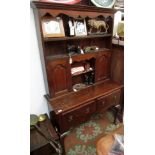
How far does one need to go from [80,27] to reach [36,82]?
88cm

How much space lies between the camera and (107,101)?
6.32 ft

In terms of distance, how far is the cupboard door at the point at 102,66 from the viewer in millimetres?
1946

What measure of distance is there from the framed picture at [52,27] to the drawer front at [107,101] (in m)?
0.96

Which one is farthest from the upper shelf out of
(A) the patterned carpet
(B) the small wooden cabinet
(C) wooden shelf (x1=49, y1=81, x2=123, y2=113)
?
(A) the patterned carpet

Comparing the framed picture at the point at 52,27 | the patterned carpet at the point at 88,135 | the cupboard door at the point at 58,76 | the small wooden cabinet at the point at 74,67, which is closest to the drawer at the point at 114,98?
the small wooden cabinet at the point at 74,67

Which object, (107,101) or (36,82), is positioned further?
(107,101)

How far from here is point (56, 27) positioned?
1.56 m

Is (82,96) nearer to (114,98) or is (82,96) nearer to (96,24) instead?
(114,98)

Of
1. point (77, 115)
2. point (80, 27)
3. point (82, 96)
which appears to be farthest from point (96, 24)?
point (77, 115)

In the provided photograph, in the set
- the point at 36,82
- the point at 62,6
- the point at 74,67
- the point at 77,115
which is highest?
the point at 62,6

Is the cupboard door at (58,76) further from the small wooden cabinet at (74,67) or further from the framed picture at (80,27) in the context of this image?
the framed picture at (80,27)
